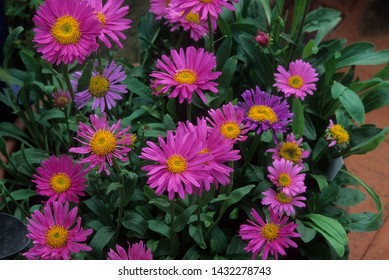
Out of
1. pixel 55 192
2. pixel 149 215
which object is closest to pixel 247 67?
pixel 149 215

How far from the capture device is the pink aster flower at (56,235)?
95cm

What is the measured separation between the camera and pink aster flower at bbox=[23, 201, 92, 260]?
95cm

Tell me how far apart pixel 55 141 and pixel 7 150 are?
0.11 metres

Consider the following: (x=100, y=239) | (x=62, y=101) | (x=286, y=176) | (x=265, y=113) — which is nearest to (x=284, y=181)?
(x=286, y=176)

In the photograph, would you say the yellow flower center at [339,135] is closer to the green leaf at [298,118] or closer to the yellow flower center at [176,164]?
the green leaf at [298,118]

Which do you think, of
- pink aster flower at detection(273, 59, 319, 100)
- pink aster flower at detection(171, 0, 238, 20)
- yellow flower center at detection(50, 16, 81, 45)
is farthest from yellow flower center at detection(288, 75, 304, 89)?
yellow flower center at detection(50, 16, 81, 45)

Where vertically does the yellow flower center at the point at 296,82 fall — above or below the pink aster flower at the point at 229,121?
below

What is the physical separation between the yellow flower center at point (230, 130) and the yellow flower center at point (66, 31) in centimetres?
28

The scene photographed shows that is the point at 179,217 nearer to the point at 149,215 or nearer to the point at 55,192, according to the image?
the point at 149,215

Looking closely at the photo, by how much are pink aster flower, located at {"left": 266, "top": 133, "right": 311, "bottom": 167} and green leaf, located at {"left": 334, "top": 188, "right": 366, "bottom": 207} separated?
0.23 meters

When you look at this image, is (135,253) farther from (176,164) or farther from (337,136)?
(337,136)

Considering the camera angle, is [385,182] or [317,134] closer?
[317,134]

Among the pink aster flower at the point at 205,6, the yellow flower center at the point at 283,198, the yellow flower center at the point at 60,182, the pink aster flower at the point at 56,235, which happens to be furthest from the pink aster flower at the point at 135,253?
the pink aster flower at the point at 205,6
